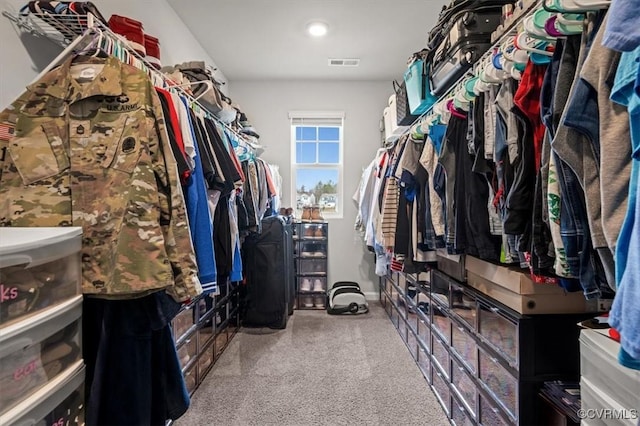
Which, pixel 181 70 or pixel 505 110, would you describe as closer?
pixel 505 110

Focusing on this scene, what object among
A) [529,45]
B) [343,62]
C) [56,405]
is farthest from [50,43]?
[343,62]

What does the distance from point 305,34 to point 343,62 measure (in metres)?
0.70

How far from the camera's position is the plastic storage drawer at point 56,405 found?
77 centimetres

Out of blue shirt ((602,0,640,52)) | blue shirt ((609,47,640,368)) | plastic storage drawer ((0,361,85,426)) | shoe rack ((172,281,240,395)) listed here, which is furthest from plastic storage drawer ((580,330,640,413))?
shoe rack ((172,281,240,395))

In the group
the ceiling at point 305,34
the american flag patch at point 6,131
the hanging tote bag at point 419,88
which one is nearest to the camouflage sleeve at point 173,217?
the american flag patch at point 6,131

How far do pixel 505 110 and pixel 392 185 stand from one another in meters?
1.26

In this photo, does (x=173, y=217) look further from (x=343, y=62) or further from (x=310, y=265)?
(x=343, y=62)

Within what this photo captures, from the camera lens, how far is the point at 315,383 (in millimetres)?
2215

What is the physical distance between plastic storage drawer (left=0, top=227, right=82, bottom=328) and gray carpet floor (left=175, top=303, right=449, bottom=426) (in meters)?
1.25

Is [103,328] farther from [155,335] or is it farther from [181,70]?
[181,70]

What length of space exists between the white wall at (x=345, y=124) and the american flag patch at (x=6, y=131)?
315cm

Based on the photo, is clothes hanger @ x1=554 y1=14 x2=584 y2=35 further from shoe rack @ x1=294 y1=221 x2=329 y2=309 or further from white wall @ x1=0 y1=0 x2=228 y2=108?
shoe rack @ x1=294 y1=221 x2=329 y2=309

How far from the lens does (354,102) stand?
165 inches

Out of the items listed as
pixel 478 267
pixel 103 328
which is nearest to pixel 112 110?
pixel 103 328
